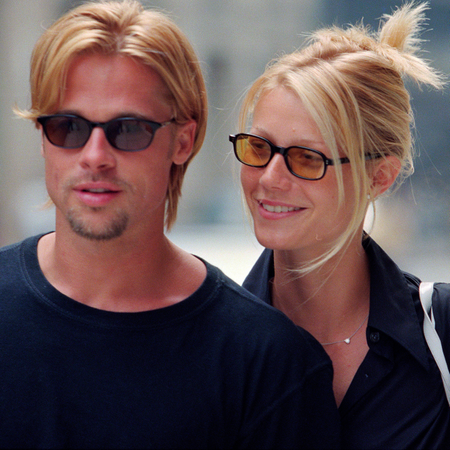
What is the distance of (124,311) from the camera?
169 centimetres

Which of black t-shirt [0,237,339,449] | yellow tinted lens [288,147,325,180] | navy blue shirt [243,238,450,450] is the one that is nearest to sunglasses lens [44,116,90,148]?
black t-shirt [0,237,339,449]

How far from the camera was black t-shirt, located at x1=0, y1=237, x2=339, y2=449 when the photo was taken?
156cm

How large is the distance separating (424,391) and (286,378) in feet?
1.66

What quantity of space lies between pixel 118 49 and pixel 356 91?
0.76 metres

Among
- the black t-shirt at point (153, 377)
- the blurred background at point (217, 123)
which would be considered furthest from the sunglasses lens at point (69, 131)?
the blurred background at point (217, 123)

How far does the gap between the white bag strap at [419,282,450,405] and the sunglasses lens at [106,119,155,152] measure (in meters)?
1.05

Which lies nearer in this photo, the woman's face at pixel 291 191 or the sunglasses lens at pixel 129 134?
the sunglasses lens at pixel 129 134

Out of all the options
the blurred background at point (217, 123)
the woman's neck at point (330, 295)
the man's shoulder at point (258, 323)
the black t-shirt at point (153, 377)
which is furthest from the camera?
the blurred background at point (217, 123)

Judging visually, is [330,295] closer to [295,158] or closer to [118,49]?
[295,158]

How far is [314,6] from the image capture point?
414 cm

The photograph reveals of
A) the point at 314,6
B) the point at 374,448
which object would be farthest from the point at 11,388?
the point at 314,6

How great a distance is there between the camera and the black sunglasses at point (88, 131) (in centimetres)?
158

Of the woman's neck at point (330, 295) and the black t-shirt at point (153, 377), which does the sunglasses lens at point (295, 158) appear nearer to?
the woman's neck at point (330, 295)

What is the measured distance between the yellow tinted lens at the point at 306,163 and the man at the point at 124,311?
358 mm
